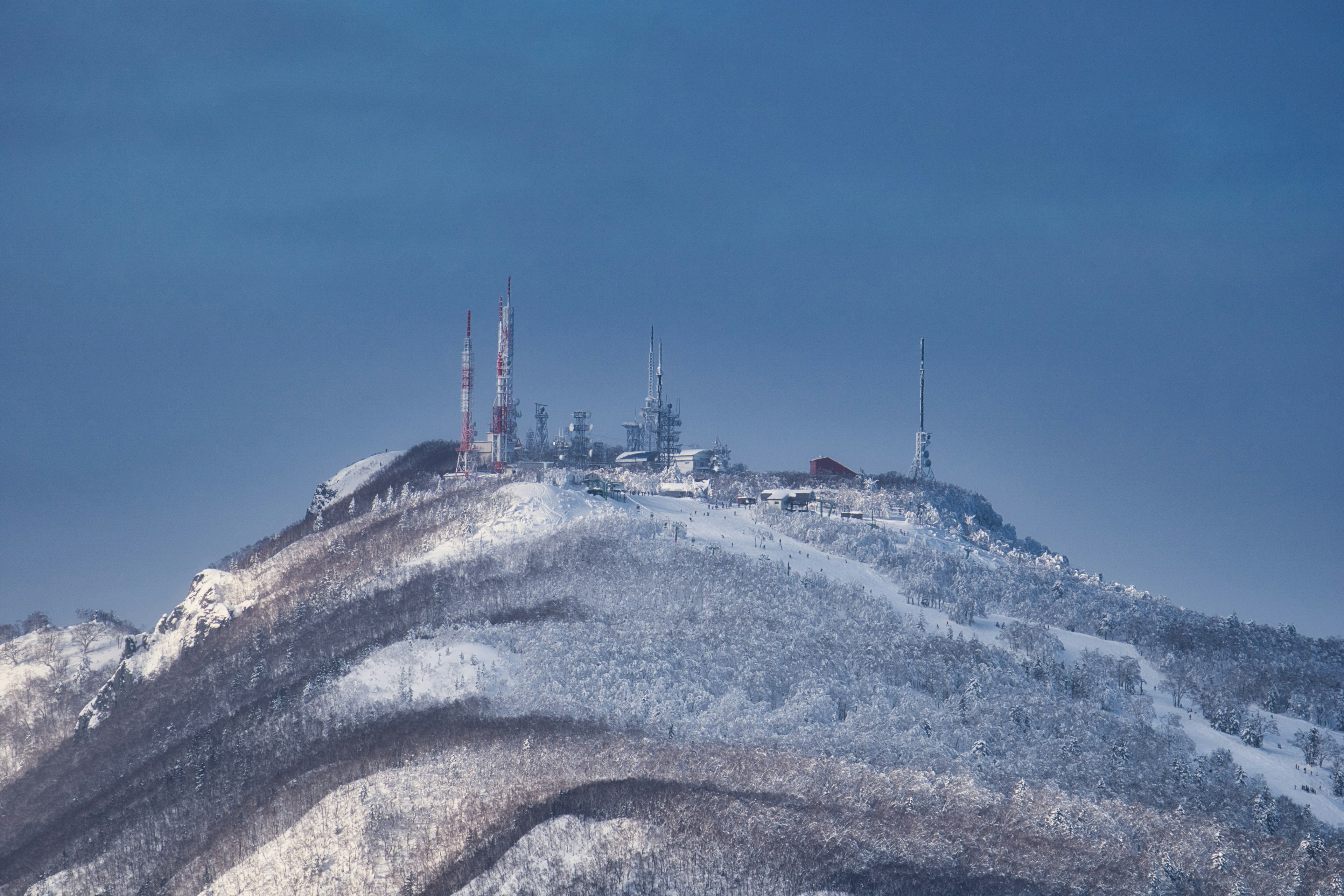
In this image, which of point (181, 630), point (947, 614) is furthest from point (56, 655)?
point (947, 614)

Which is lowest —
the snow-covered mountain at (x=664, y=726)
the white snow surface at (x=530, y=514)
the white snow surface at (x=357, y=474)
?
the snow-covered mountain at (x=664, y=726)

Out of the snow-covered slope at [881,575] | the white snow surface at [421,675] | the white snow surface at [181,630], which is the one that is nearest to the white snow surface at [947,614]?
the snow-covered slope at [881,575]

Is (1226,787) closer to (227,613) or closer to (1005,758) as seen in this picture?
(1005,758)

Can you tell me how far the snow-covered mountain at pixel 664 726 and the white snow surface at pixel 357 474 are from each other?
2836 centimetres

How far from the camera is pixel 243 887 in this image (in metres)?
57.7

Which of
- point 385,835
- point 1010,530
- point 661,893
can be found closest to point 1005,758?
point 661,893

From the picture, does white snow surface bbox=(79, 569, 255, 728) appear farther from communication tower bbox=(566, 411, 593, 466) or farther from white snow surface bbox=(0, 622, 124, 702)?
communication tower bbox=(566, 411, 593, 466)

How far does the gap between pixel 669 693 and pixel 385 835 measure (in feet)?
75.3

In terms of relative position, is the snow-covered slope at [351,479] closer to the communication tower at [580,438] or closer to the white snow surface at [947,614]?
the communication tower at [580,438]

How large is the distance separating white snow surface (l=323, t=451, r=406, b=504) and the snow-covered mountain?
28357 millimetres

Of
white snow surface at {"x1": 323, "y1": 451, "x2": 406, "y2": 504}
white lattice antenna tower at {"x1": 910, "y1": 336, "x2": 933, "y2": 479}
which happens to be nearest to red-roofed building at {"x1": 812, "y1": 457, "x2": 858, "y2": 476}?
white lattice antenna tower at {"x1": 910, "y1": 336, "x2": 933, "y2": 479}

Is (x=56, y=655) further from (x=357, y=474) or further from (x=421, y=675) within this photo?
(x=421, y=675)

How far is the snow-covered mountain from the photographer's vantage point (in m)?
56.5

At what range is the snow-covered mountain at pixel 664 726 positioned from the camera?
185 feet
